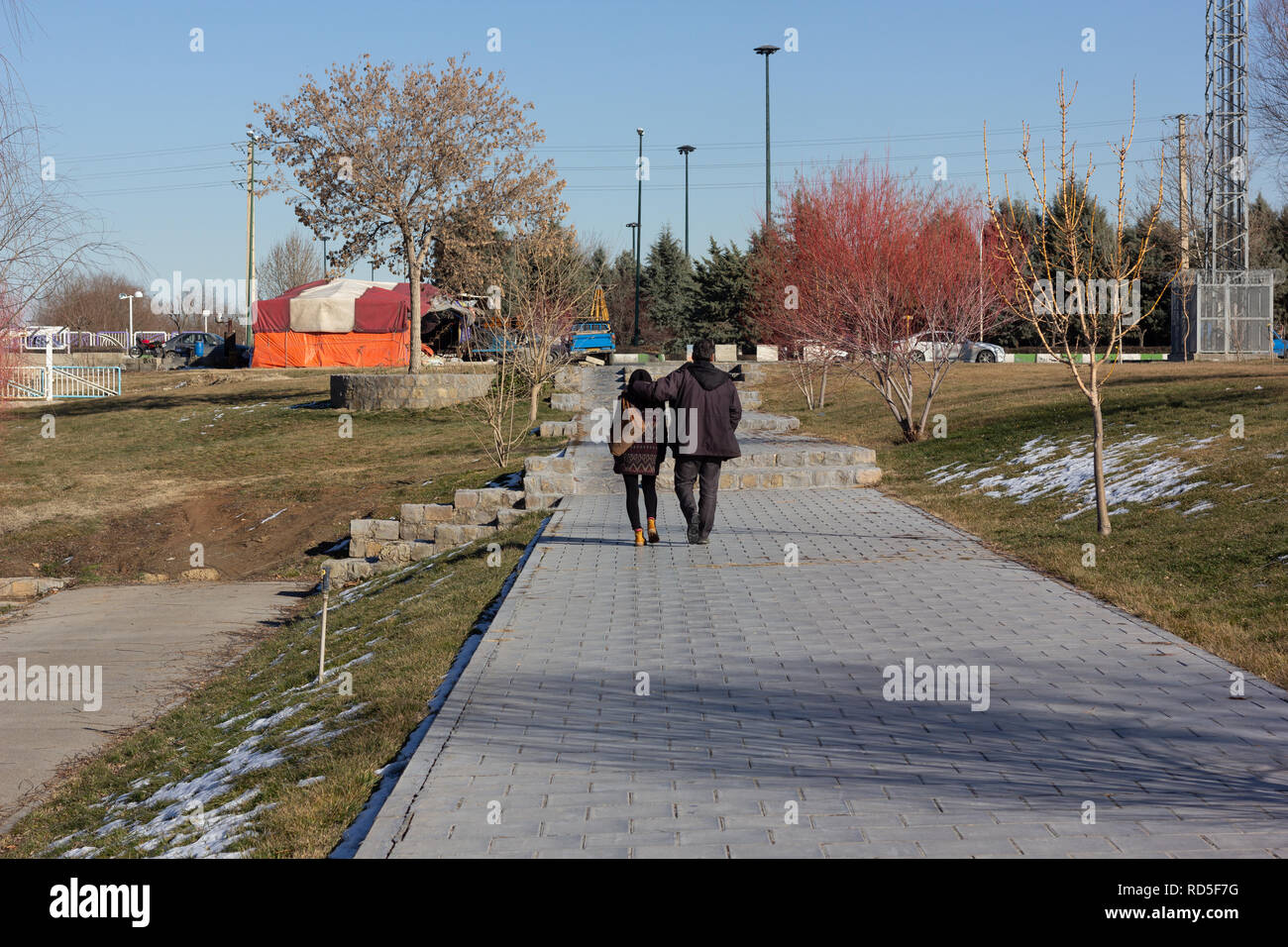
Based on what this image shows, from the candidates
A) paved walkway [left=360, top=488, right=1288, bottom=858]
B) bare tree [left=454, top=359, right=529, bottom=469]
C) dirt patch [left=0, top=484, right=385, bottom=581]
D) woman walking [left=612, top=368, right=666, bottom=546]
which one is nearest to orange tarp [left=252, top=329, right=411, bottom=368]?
bare tree [left=454, top=359, right=529, bottom=469]

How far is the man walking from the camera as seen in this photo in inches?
429

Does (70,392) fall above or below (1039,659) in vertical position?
above

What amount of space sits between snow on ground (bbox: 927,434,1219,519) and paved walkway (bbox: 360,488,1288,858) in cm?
378

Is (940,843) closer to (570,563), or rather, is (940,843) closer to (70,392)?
(570,563)

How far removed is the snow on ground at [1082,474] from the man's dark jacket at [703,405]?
4093 mm

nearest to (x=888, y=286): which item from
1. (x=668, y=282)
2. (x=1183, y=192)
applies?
(x=1183, y=192)

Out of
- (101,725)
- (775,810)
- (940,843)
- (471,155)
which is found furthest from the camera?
(471,155)

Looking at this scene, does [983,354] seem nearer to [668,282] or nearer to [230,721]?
[668,282]

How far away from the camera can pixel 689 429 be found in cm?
1092

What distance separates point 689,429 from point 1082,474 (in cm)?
599

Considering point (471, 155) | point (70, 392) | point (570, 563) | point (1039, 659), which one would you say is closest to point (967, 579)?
point (1039, 659)

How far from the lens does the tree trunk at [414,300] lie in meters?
30.3

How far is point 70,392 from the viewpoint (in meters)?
37.3
